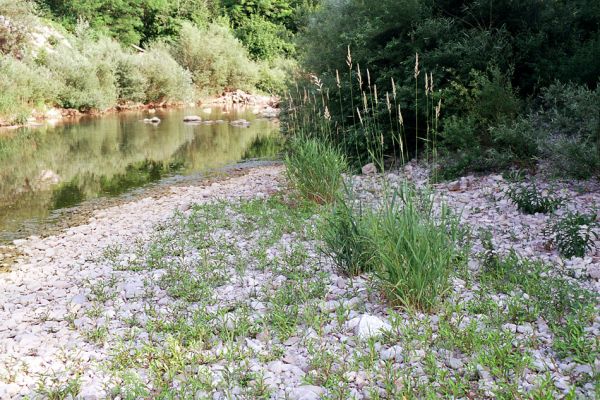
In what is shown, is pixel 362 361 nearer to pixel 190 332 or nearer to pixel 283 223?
pixel 190 332

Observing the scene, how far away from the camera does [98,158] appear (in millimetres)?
15719

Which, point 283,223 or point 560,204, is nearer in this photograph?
point 560,204

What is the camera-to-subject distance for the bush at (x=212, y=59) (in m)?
41.4

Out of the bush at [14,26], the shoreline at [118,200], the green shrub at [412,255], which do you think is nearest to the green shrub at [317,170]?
the green shrub at [412,255]

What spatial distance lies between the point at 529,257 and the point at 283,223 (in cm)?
309

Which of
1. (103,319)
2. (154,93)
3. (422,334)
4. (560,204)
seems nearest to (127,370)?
(103,319)

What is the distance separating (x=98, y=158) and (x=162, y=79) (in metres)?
20.1

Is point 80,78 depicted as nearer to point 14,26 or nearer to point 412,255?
point 14,26

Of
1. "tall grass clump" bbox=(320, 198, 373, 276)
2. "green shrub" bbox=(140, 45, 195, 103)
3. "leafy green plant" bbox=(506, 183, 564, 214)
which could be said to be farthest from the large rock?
"green shrub" bbox=(140, 45, 195, 103)

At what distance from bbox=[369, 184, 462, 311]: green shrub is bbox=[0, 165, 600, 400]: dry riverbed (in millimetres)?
147

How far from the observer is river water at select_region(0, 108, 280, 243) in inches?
423

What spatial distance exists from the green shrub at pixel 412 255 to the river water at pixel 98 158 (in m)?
7.01

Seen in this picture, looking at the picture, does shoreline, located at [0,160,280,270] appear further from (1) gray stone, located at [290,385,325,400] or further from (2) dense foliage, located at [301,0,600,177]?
(1) gray stone, located at [290,385,325,400]

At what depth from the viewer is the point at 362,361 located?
3.21 meters
